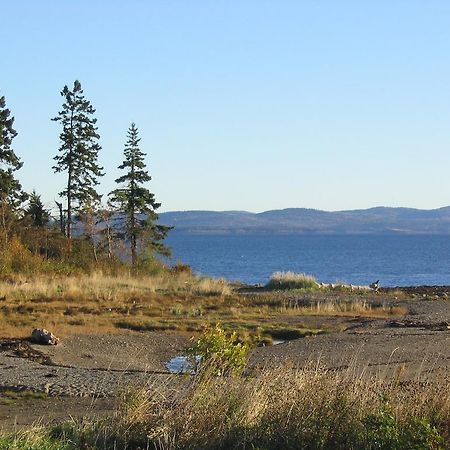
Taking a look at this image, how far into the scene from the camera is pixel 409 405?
361 inches

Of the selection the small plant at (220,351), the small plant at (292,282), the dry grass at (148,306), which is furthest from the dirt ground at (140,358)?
the small plant at (292,282)

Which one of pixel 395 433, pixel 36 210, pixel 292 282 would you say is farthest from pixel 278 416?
pixel 36 210

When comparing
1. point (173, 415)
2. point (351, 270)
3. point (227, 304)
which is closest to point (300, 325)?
point (227, 304)

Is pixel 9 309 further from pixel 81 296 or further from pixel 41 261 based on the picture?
pixel 41 261

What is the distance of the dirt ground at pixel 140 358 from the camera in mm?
15086

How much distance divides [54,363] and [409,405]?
13.5 meters

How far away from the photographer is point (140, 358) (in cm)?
2328

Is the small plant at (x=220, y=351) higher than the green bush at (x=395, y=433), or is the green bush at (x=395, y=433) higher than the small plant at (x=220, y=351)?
Result: the small plant at (x=220, y=351)

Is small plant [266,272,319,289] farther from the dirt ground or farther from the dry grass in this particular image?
the dirt ground

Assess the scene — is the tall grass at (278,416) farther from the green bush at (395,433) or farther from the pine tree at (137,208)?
the pine tree at (137,208)

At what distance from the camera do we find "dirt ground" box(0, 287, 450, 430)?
49.5ft

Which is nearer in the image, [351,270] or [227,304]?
[227,304]

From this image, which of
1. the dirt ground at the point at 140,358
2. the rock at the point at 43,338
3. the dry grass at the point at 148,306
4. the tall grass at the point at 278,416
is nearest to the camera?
the tall grass at the point at 278,416

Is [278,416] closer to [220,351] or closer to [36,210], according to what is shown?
[220,351]
